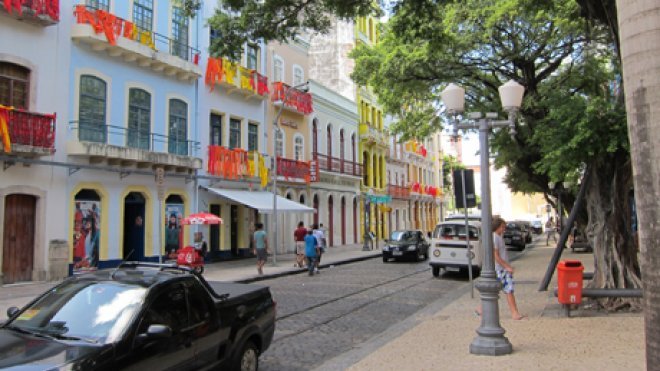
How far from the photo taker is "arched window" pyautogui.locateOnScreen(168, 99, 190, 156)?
852 inches

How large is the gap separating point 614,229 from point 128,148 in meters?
15.2

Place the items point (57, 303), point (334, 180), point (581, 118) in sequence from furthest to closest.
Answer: point (334, 180) < point (581, 118) < point (57, 303)

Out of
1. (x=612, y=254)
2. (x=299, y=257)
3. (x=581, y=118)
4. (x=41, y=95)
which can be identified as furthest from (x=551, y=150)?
(x=41, y=95)

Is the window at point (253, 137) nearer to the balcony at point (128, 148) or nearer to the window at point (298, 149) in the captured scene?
the window at point (298, 149)

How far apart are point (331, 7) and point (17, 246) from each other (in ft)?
39.0

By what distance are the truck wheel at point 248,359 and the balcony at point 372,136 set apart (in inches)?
1404

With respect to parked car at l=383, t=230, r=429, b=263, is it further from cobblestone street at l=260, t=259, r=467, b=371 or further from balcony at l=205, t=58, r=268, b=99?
balcony at l=205, t=58, r=268, b=99

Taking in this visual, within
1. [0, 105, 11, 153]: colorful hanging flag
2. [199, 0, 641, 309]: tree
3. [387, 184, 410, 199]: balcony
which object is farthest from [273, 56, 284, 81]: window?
[387, 184, 410, 199]: balcony

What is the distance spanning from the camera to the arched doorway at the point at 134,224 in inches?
798

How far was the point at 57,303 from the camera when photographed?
5.06 meters

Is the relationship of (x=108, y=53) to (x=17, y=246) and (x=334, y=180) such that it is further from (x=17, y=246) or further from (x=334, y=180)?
(x=334, y=180)

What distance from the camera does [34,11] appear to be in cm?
1555

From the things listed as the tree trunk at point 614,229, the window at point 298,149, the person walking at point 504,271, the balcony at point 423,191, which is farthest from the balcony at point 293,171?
the balcony at point 423,191

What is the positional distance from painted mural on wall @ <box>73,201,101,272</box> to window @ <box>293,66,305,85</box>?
16.0 meters
